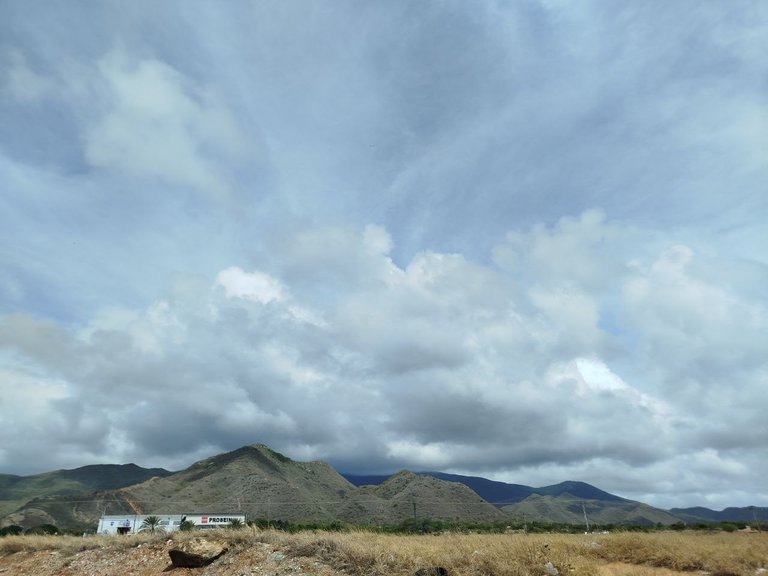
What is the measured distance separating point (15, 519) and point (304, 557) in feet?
429

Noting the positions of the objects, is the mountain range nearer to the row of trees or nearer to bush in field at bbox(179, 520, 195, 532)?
the row of trees

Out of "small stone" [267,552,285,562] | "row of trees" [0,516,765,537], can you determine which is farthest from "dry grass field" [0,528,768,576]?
"row of trees" [0,516,765,537]

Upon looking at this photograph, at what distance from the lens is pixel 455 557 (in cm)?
1451

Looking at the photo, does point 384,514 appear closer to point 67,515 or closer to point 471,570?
point 67,515

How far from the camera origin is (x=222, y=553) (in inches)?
754

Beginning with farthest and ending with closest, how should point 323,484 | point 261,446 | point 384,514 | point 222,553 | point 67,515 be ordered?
point 261,446
point 323,484
point 67,515
point 384,514
point 222,553

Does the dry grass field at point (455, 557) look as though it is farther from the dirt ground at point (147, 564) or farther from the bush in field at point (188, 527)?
the bush in field at point (188, 527)

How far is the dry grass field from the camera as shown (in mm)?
14078

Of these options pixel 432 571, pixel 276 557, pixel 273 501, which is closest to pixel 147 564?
pixel 276 557

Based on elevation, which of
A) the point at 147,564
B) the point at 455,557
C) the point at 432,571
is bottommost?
the point at 147,564

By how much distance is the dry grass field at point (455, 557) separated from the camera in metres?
14.1

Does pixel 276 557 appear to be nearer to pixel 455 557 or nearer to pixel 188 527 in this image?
pixel 455 557

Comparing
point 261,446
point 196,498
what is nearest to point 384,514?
point 196,498

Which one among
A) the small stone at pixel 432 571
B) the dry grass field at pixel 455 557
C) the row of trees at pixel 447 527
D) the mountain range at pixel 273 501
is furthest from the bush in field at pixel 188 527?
the mountain range at pixel 273 501
